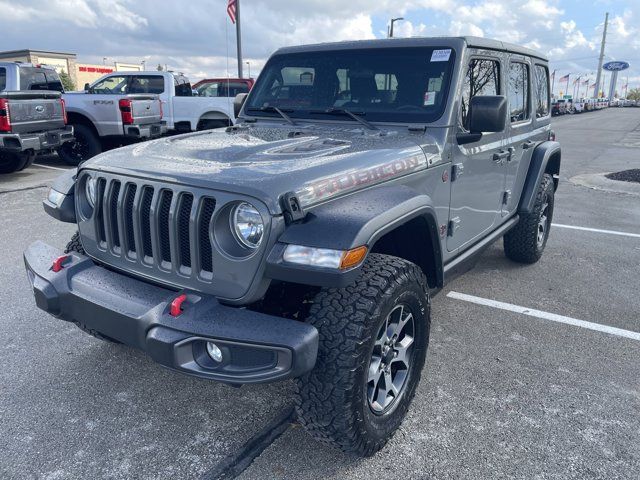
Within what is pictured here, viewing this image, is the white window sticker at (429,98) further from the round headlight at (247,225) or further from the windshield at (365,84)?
the round headlight at (247,225)

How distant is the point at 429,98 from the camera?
3258 millimetres

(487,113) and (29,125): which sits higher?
(487,113)

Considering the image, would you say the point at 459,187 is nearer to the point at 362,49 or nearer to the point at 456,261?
the point at 456,261

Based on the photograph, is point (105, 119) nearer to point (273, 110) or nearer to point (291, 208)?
point (273, 110)

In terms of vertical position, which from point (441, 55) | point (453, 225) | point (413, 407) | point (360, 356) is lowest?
point (413, 407)

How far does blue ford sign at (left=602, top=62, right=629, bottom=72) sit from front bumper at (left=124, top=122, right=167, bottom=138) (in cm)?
9190

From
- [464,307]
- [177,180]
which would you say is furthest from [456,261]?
[177,180]

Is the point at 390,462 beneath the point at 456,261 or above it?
beneath

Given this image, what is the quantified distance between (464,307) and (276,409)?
1.97 m

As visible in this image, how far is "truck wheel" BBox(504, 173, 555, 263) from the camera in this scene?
4.85 metres

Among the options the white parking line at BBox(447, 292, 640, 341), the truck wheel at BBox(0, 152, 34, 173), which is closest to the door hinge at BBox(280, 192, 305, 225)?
the white parking line at BBox(447, 292, 640, 341)

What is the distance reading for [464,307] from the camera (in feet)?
13.8

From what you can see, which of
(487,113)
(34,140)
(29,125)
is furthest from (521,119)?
(29,125)

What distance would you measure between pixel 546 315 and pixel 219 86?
11.4 meters
